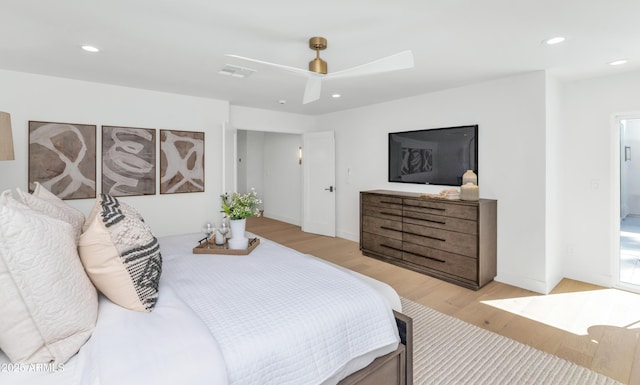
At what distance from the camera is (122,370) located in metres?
0.98

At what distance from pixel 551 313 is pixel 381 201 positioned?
7.26ft

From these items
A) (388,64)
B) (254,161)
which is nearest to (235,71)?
(388,64)

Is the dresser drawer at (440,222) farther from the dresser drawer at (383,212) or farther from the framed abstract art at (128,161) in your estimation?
the framed abstract art at (128,161)

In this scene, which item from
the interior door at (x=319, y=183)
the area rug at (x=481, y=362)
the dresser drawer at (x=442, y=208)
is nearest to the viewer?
the area rug at (x=481, y=362)

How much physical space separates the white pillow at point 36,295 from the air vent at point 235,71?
2.45 metres

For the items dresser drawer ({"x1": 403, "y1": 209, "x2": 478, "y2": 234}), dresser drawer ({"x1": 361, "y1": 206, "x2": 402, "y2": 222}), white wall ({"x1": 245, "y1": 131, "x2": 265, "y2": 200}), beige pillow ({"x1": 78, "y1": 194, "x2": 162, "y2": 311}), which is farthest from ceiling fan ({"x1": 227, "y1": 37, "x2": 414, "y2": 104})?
white wall ({"x1": 245, "y1": 131, "x2": 265, "y2": 200})

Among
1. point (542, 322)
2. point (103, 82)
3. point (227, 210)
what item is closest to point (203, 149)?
point (103, 82)

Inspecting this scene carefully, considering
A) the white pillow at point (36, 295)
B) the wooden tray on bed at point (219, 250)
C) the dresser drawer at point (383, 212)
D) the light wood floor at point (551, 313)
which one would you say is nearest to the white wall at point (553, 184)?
the light wood floor at point (551, 313)

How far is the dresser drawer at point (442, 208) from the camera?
3.39 meters

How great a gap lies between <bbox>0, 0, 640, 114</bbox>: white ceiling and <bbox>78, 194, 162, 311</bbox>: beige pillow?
147cm

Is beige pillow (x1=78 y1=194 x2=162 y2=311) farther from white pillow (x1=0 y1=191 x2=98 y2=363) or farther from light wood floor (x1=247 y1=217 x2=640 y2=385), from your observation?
light wood floor (x1=247 y1=217 x2=640 y2=385)

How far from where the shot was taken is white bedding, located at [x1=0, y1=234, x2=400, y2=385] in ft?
3.33

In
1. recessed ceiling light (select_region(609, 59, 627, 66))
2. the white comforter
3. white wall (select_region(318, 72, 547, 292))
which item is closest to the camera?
the white comforter

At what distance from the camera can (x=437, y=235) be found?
3.69 m
